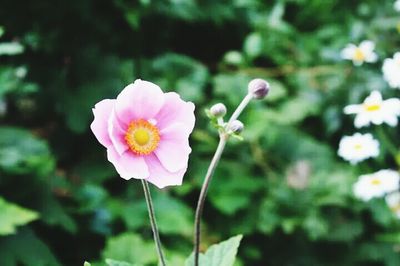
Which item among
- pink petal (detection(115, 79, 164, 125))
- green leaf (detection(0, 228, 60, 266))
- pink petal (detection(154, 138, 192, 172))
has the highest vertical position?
green leaf (detection(0, 228, 60, 266))

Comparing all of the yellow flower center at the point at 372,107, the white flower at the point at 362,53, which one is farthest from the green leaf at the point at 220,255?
the white flower at the point at 362,53

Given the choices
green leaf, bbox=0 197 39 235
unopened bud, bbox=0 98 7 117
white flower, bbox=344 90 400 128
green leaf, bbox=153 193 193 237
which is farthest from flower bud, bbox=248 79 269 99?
unopened bud, bbox=0 98 7 117

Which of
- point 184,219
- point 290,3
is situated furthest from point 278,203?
point 290,3

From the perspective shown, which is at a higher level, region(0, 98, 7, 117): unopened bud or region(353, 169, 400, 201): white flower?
region(0, 98, 7, 117): unopened bud

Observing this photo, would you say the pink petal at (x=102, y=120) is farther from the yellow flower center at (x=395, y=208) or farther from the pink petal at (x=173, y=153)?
the yellow flower center at (x=395, y=208)

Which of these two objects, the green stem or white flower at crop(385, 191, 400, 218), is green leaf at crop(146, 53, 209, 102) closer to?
the green stem
